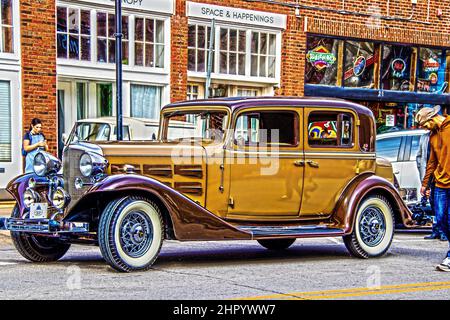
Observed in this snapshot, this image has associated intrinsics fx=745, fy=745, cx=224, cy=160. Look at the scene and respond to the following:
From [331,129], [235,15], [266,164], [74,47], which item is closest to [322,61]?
[235,15]

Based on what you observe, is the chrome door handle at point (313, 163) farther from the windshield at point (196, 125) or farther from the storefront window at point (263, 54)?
the storefront window at point (263, 54)

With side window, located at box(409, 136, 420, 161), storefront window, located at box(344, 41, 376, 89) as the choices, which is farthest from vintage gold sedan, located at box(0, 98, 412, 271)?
storefront window, located at box(344, 41, 376, 89)

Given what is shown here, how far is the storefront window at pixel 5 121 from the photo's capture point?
14391 mm

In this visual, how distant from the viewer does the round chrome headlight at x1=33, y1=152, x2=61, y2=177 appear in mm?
8055

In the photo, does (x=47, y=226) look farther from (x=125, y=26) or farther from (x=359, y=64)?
(x=359, y=64)

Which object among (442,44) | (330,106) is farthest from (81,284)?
(442,44)

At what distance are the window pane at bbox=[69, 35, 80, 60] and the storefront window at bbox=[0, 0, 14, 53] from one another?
1.24 m

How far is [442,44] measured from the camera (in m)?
20.6

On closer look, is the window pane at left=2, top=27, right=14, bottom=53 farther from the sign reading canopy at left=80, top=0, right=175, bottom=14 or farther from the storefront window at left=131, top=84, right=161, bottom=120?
the storefront window at left=131, top=84, right=161, bottom=120

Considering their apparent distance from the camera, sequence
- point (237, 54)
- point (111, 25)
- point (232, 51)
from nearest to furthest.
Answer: point (111, 25)
point (232, 51)
point (237, 54)

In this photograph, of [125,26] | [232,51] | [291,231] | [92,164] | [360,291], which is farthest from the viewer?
[232,51]

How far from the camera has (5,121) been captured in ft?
47.3

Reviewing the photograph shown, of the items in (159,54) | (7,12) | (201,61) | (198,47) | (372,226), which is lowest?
(372,226)

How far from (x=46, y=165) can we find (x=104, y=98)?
26.4 feet
